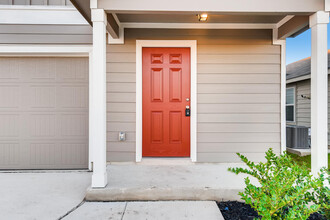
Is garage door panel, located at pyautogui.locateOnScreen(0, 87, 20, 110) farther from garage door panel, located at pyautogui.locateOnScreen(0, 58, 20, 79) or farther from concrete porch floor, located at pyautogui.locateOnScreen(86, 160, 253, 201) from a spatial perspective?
concrete porch floor, located at pyautogui.locateOnScreen(86, 160, 253, 201)

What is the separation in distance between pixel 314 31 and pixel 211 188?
2.15 meters

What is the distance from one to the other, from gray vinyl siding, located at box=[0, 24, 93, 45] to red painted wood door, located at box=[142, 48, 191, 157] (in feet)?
3.30

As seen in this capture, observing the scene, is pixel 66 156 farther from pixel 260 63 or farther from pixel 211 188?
pixel 260 63

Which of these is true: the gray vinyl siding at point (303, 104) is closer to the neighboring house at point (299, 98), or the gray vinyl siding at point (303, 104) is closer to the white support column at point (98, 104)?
the neighboring house at point (299, 98)

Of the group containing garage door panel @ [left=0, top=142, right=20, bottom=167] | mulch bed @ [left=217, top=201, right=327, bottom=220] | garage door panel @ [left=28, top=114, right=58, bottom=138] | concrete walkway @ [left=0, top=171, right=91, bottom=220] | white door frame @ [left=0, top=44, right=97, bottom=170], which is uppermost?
white door frame @ [left=0, top=44, right=97, bottom=170]

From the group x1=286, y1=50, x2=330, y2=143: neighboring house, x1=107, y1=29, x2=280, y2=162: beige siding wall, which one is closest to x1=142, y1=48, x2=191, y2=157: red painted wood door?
x1=107, y1=29, x2=280, y2=162: beige siding wall

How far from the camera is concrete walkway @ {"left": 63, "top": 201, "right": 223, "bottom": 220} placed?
2.02m

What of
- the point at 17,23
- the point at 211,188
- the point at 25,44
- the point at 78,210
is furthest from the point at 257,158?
the point at 17,23

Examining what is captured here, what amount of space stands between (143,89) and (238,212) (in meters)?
2.13

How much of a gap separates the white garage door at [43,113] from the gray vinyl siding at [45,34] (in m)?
0.28

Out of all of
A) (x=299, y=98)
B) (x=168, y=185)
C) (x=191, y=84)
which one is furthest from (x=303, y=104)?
(x=168, y=185)

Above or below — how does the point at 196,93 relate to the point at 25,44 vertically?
below

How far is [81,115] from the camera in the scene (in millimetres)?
3377

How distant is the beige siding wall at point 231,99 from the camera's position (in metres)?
3.29
